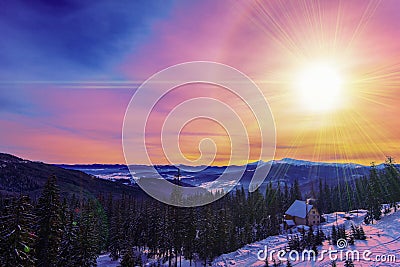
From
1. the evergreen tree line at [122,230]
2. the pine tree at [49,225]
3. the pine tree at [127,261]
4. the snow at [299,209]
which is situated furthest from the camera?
the snow at [299,209]

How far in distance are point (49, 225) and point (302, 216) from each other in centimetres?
6910

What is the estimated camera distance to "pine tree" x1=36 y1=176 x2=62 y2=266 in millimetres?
25125

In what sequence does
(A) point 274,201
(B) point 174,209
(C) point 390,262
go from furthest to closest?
(A) point 274,201
(B) point 174,209
(C) point 390,262

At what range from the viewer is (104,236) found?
68125 millimetres

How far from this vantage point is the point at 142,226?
2778 inches

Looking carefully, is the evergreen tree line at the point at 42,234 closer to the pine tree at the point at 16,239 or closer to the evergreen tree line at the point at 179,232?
the pine tree at the point at 16,239

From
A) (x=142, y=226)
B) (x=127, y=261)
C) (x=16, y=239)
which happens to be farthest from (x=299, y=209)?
(x=16, y=239)

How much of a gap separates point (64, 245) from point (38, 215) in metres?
6.04

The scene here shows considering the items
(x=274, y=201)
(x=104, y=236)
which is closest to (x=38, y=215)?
(x=104, y=236)

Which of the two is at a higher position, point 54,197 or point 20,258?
point 54,197

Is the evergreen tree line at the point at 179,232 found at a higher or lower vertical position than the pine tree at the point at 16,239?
lower

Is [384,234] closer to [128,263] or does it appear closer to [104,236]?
[128,263]

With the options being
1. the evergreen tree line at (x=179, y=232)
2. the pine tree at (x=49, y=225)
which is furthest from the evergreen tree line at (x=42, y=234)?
the evergreen tree line at (x=179, y=232)

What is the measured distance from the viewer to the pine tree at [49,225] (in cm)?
2512
